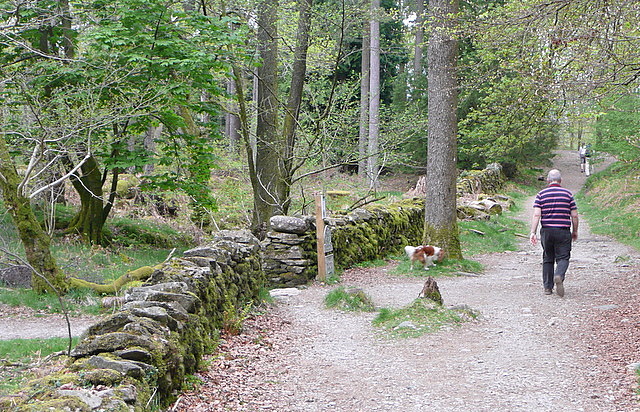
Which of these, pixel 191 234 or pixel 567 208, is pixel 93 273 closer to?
pixel 191 234

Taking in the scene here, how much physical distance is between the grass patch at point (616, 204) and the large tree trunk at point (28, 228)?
12.8 meters

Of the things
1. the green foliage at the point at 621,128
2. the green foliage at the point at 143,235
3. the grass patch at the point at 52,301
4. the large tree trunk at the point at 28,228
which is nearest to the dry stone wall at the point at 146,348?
the grass patch at the point at 52,301

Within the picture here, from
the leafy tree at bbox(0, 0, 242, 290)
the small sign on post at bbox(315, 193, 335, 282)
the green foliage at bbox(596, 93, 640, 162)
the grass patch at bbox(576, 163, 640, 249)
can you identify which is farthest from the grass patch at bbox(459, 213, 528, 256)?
the leafy tree at bbox(0, 0, 242, 290)

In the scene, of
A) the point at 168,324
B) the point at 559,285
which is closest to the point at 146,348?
the point at 168,324

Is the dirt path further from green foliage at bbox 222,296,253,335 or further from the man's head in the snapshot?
the man's head

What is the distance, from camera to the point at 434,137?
12445mm

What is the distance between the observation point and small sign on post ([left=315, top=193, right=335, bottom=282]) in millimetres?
11211

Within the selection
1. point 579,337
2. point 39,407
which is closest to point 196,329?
point 39,407

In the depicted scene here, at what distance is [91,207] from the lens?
47.8 feet

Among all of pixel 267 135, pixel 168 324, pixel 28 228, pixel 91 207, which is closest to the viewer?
pixel 168 324

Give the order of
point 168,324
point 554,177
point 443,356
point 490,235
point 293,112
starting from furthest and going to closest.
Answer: point 490,235 → point 293,112 → point 554,177 → point 443,356 → point 168,324

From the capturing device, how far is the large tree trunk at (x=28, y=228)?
9859mm

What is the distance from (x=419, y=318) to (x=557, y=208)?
9.63 ft

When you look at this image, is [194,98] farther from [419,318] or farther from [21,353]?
[419,318]
